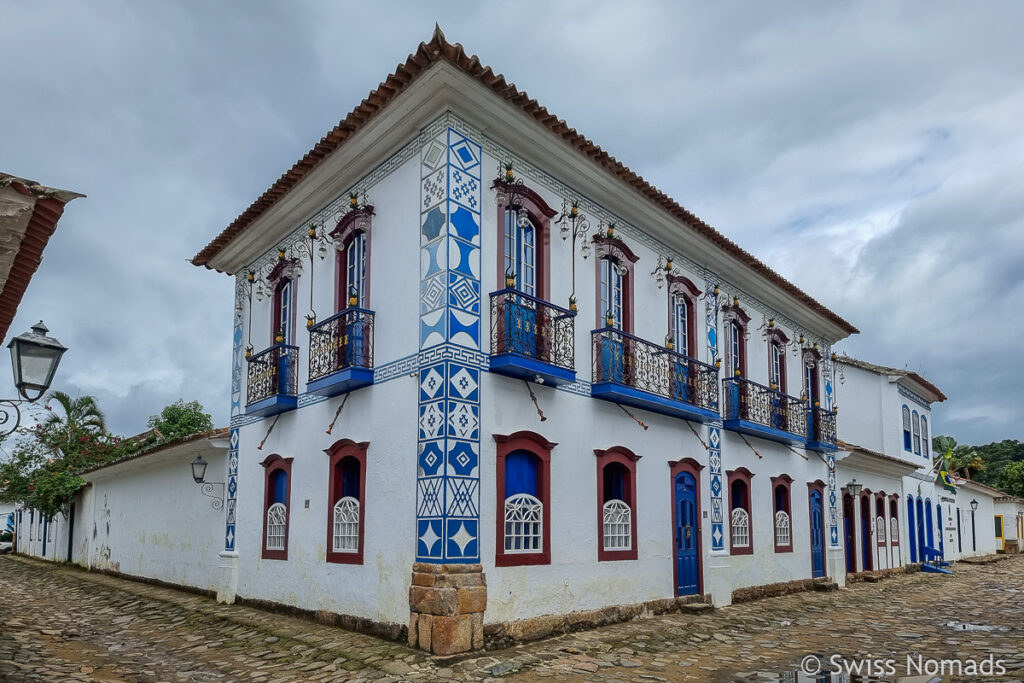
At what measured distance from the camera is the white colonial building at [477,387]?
30.4 feet

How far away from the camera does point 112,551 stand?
19.6m

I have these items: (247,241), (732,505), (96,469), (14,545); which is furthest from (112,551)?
(14,545)

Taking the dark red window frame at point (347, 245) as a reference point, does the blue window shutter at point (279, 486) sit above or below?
below

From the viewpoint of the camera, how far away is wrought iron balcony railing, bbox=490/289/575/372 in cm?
966

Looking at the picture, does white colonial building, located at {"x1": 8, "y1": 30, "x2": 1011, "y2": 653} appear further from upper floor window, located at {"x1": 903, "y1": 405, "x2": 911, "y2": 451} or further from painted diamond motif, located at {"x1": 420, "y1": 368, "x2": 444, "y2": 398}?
upper floor window, located at {"x1": 903, "y1": 405, "x2": 911, "y2": 451}

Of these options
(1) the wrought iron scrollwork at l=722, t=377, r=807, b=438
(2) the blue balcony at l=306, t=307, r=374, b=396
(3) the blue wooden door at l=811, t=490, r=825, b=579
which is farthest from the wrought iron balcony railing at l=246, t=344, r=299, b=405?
(3) the blue wooden door at l=811, t=490, r=825, b=579

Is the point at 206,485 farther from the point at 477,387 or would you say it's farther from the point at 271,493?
the point at 477,387

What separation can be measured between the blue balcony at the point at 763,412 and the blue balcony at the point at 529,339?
5.41 metres

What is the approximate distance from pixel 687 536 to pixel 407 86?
8.22m

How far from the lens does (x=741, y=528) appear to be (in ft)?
48.3

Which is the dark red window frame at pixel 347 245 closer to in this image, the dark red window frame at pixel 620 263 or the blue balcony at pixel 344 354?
the blue balcony at pixel 344 354

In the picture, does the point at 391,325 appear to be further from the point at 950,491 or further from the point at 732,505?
the point at 950,491

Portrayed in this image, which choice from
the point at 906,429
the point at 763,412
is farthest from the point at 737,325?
the point at 906,429

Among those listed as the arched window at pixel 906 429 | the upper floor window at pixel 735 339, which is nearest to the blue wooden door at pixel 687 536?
the upper floor window at pixel 735 339
